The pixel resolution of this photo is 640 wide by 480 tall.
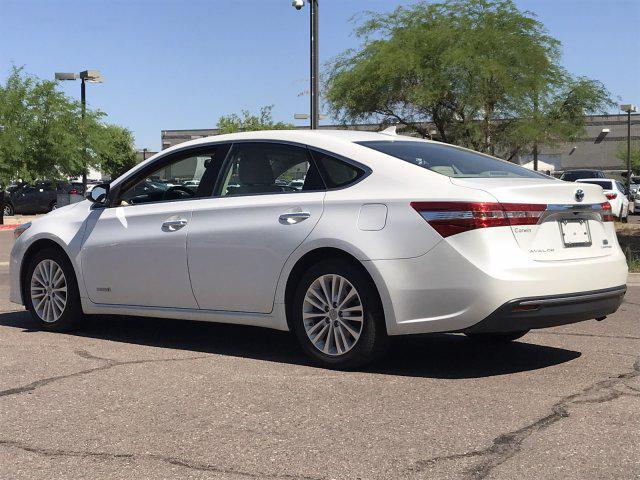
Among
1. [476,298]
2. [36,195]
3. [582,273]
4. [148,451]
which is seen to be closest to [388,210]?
[476,298]

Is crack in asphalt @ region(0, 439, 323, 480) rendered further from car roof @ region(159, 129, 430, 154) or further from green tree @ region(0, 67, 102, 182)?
green tree @ region(0, 67, 102, 182)

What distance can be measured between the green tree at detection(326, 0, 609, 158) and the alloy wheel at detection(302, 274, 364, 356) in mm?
26213

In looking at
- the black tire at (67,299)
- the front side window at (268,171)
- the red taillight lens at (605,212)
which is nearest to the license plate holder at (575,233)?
the red taillight lens at (605,212)

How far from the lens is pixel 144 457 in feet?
13.8

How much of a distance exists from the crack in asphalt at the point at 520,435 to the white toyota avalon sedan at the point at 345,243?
0.49 meters

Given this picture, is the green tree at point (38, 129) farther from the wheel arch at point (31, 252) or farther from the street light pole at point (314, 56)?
the wheel arch at point (31, 252)

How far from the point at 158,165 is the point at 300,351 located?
1.90 meters

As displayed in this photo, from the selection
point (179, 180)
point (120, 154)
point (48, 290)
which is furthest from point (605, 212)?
point (120, 154)

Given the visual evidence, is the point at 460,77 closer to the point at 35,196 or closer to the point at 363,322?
the point at 35,196

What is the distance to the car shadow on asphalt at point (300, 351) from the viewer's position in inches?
245

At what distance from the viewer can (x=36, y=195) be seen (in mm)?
38156

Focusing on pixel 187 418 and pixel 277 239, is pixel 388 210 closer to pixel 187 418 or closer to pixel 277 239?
pixel 277 239

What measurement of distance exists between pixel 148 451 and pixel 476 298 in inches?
87.3

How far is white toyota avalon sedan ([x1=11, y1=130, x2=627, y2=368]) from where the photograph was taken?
221 inches
